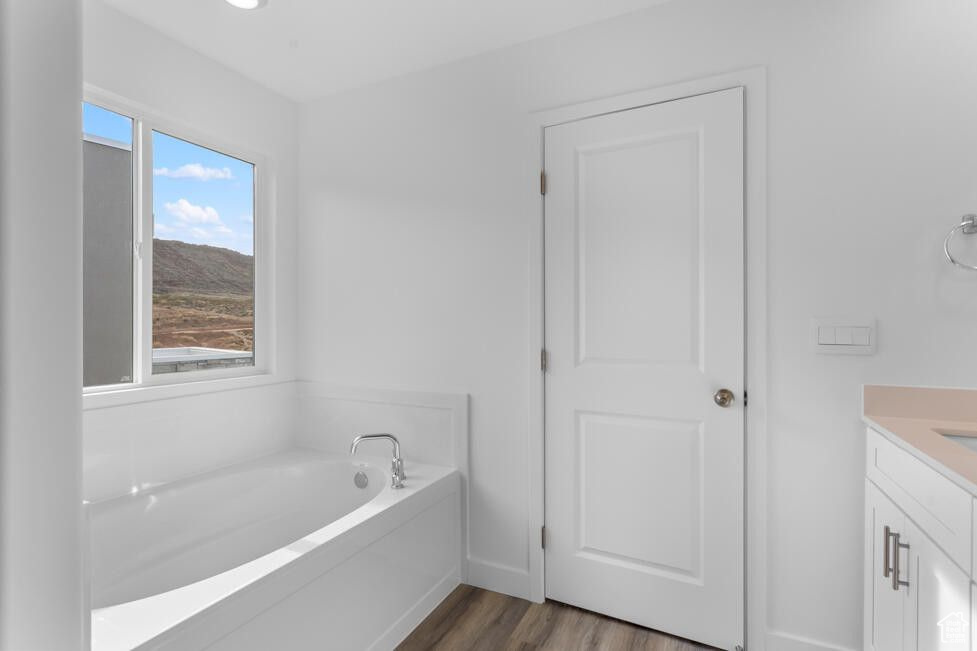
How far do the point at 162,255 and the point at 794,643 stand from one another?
9.67ft

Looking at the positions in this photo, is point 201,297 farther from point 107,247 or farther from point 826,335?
point 826,335

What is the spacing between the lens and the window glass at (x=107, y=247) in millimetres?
2002

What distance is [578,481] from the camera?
2.08 m

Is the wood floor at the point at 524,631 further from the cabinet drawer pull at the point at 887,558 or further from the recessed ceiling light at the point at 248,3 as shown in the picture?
the recessed ceiling light at the point at 248,3

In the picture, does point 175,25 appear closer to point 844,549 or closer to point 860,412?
point 860,412

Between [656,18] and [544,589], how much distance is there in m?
2.35

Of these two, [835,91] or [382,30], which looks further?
[382,30]

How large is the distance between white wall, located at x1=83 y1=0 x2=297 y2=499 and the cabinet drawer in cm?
262

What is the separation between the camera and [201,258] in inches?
96.0

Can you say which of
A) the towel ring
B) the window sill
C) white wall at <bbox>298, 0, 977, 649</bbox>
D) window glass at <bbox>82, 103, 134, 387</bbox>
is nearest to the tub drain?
white wall at <bbox>298, 0, 977, 649</bbox>

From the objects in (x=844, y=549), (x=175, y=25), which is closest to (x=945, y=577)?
(x=844, y=549)

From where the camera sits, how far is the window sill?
6.45 ft

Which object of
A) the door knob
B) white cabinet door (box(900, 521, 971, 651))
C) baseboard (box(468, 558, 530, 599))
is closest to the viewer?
→ white cabinet door (box(900, 521, 971, 651))

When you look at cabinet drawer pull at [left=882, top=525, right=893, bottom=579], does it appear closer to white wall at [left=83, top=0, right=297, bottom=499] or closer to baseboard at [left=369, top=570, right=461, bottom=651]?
baseboard at [left=369, top=570, right=461, bottom=651]
